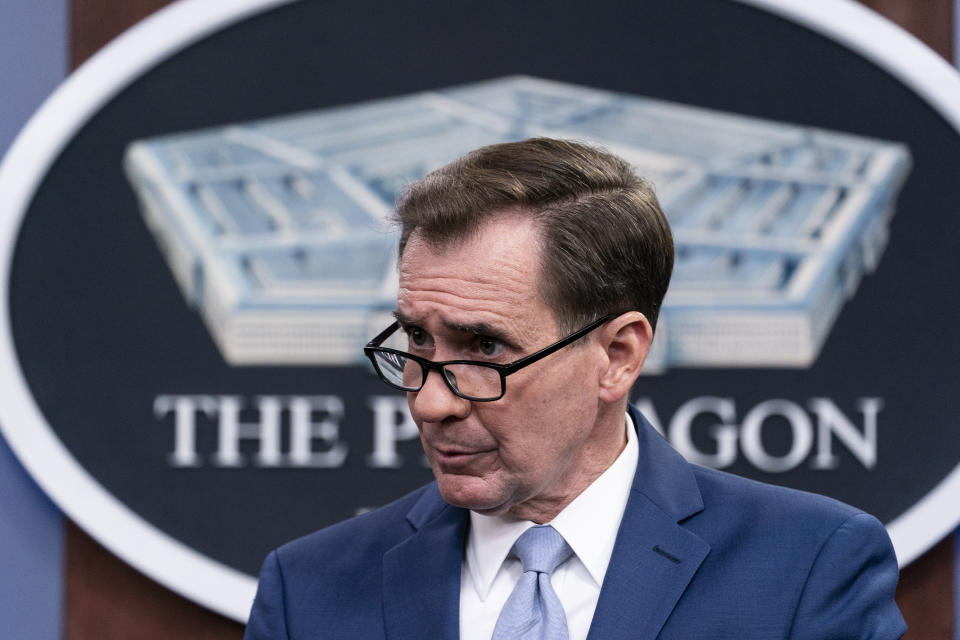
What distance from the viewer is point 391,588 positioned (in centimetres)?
135

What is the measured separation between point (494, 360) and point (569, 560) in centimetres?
30

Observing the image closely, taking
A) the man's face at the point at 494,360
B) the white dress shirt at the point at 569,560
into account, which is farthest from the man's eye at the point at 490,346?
the white dress shirt at the point at 569,560

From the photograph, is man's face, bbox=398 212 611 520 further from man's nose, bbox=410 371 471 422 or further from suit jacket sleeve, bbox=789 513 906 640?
suit jacket sleeve, bbox=789 513 906 640

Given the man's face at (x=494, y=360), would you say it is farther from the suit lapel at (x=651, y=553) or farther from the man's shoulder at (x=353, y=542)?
the man's shoulder at (x=353, y=542)

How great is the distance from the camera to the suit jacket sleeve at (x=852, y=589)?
1.19 m

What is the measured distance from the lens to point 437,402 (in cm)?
117

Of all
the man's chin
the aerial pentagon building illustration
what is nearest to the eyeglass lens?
the man's chin

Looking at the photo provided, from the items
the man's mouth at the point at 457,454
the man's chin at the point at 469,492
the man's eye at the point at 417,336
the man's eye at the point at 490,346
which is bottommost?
the man's chin at the point at 469,492

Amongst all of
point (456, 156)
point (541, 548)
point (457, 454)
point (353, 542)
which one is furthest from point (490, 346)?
point (456, 156)

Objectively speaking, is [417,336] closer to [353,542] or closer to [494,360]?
[494,360]

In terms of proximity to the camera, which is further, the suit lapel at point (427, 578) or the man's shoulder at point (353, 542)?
the man's shoulder at point (353, 542)

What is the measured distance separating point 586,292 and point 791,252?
3.69 ft

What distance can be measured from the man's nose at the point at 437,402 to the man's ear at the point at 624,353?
20 centimetres

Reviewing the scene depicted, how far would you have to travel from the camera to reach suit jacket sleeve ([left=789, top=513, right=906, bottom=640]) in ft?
3.89
